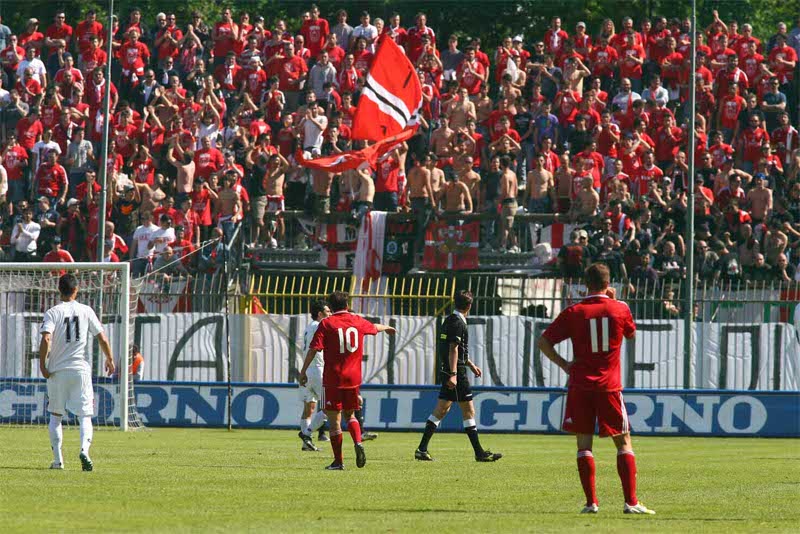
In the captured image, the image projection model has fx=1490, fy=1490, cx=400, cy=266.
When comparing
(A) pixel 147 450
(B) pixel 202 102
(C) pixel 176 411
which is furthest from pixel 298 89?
(A) pixel 147 450

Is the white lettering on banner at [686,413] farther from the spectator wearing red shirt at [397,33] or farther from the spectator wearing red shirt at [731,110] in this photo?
the spectator wearing red shirt at [397,33]

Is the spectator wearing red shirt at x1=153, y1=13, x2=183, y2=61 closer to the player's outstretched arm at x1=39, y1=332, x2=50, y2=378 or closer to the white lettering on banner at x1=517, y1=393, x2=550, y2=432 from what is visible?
the white lettering on banner at x1=517, y1=393, x2=550, y2=432

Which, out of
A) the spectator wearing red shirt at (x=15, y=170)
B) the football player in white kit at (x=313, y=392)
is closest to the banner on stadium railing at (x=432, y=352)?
the football player in white kit at (x=313, y=392)

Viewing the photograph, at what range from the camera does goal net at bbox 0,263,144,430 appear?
80.0 feet

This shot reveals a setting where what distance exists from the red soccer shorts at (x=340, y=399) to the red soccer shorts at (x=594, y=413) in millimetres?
4612

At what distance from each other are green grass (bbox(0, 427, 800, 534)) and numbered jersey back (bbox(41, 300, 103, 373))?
106 cm

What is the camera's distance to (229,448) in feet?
63.5

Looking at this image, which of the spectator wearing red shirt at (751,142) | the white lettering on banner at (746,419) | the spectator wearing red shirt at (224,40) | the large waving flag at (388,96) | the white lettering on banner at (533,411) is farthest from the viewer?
the spectator wearing red shirt at (224,40)

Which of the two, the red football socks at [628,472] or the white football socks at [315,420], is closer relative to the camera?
the red football socks at [628,472]

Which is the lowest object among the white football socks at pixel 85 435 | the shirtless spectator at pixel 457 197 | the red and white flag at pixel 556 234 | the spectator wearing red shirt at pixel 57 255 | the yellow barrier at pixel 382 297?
the white football socks at pixel 85 435

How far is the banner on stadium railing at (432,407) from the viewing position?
78.7 feet

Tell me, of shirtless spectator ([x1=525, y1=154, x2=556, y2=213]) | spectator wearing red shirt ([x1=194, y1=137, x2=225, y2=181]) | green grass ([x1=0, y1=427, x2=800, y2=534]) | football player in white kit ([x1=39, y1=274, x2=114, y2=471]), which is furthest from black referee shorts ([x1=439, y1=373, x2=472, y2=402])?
spectator wearing red shirt ([x1=194, y1=137, x2=225, y2=181])

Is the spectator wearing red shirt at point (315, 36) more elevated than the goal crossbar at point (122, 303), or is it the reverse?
the spectator wearing red shirt at point (315, 36)

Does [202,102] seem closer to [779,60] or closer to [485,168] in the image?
[485,168]
